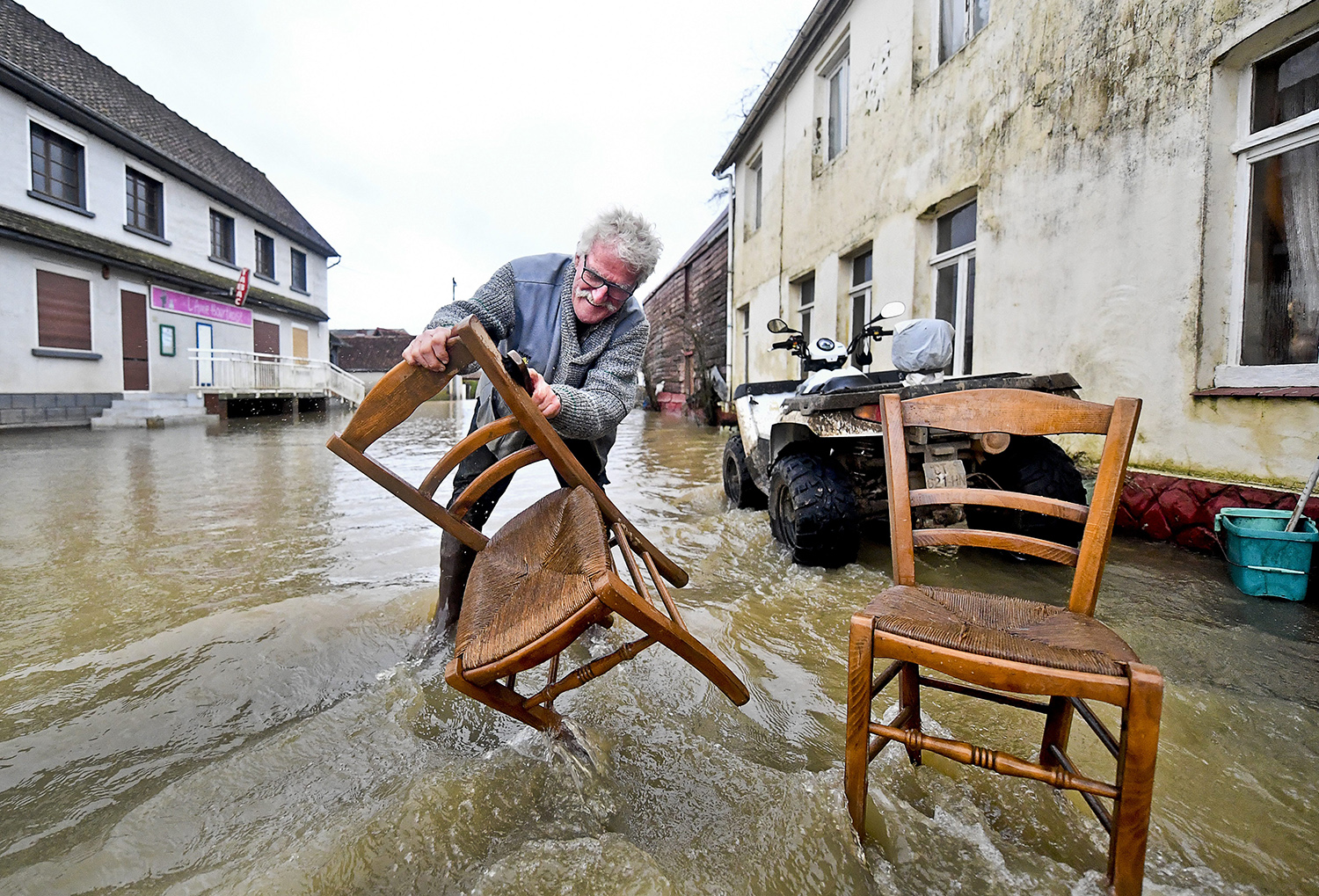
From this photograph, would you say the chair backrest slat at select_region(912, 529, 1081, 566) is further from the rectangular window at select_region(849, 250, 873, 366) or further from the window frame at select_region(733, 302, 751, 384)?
the window frame at select_region(733, 302, 751, 384)

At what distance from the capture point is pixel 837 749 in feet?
5.37

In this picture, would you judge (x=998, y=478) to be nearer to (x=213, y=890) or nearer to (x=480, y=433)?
(x=480, y=433)

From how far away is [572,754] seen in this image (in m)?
1.55

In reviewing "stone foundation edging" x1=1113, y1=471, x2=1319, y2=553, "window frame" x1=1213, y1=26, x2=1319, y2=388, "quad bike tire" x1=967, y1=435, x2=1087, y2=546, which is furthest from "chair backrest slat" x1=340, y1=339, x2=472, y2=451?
"window frame" x1=1213, y1=26, x2=1319, y2=388

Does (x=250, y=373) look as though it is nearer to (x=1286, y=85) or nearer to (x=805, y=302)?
(x=805, y=302)

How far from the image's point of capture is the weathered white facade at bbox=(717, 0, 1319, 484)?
325cm

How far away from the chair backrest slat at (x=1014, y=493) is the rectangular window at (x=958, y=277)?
4.28m

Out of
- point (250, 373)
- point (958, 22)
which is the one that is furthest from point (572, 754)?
point (250, 373)

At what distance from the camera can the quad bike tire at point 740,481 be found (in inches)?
180

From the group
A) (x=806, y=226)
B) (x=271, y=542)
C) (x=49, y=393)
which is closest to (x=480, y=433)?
(x=271, y=542)

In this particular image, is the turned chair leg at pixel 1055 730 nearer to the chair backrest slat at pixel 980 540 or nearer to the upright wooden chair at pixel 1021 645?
the upright wooden chair at pixel 1021 645

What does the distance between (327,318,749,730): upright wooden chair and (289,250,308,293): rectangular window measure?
911 inches

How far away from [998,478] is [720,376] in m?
9.99

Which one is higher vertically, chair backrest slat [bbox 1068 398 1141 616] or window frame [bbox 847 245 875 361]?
window frame [bbox 847 245 875 361]
